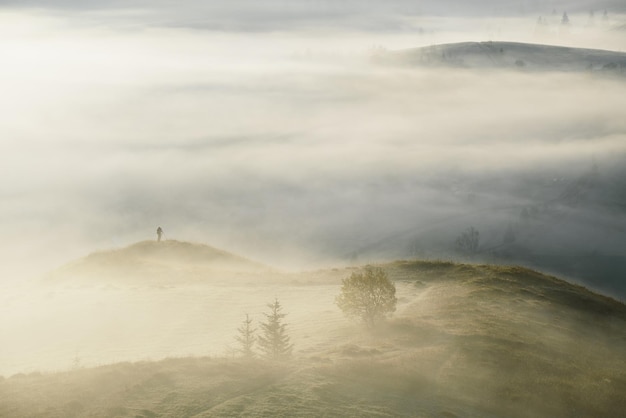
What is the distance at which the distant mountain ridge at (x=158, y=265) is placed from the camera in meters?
73.2

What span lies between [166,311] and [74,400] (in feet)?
93.8

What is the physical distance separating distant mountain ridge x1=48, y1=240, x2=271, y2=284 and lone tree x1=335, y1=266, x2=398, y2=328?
2759 centimetres

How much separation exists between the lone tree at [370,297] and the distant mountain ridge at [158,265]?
1086 inches

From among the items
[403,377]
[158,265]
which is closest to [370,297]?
[403,377]

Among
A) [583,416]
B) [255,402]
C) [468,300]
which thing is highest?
[468,300]

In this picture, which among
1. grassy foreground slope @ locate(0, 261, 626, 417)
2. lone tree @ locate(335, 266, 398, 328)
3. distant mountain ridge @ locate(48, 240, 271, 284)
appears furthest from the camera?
distant mountain ridge @ locate(48, 240, 271, 284)

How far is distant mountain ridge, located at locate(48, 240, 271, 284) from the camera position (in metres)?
73.2

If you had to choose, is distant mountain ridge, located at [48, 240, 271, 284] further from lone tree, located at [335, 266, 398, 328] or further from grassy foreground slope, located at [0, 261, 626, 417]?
grassy foreground slope, located at [0, 261, 626, 417]

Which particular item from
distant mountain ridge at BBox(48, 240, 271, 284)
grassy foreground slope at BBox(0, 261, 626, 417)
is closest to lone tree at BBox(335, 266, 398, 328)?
grassy foreground slope at BBox(0, 261, 626, 417)

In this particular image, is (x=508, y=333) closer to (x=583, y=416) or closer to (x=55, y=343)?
(x=583, y=416)

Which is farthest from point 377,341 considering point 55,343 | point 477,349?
point 55,343

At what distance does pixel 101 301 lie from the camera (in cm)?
6281

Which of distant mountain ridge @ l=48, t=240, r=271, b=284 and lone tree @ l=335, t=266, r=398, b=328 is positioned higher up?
distant mountain ridge @ l=48, t=240, r=271, b=284

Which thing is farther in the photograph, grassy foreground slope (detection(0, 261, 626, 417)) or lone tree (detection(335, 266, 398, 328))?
lone tree (detection(335, 266, 398, 328))
